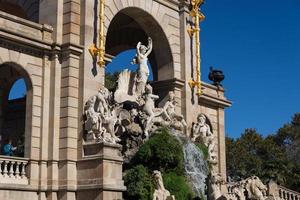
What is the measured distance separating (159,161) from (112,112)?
8.78ft

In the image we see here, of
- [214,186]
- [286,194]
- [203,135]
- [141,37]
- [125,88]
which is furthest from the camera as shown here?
[141,37]

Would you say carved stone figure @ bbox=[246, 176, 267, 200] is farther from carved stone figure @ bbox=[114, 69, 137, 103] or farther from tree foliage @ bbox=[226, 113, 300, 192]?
tree foliage @ bbox=[226, 113, 300, 192]

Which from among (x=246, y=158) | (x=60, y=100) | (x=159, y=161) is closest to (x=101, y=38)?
(x=60, y=100)

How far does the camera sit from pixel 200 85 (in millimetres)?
29078

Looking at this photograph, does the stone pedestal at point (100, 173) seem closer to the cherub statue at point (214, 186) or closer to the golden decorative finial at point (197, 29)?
the cherub statue at point (214, 186)

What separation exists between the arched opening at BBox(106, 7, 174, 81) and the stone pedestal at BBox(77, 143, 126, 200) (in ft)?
26.0

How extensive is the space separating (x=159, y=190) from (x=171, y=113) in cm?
572

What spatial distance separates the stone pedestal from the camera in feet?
67.6

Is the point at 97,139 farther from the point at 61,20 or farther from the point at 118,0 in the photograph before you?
the point at 118,0

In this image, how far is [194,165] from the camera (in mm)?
24172

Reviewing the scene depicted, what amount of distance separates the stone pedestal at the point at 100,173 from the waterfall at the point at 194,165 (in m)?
3.44

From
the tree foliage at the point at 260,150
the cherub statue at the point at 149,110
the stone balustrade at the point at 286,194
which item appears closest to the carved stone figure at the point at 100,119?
the cherub statue at the point at 149,110

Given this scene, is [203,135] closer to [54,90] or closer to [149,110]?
[149,110]

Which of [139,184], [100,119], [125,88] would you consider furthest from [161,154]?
[125,88]
